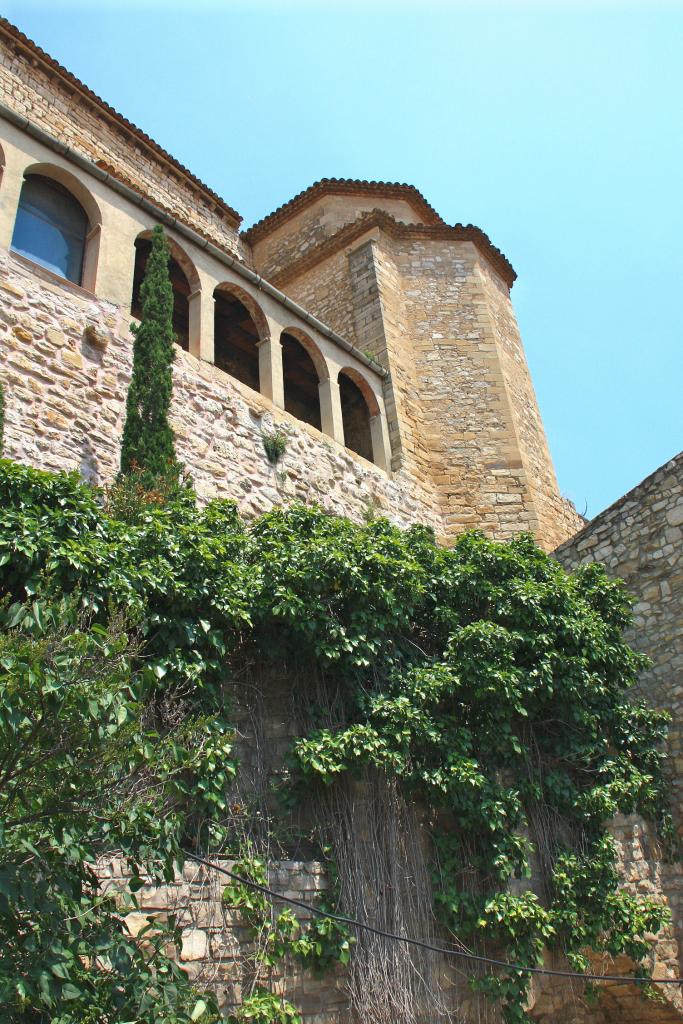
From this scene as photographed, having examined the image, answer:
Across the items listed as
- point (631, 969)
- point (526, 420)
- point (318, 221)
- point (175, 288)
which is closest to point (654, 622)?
point (631, 969)

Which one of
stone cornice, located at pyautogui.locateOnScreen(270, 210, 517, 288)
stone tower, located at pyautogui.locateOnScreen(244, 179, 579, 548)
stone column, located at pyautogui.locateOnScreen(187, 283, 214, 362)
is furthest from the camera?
stone cornice, located at pyautogui.locateOnScreen(270, 210, 517, 288)

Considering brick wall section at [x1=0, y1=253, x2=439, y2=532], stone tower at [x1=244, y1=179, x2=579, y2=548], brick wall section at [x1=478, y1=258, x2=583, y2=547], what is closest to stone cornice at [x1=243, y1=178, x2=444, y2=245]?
stone tower at [x1=244, y1=179, x2=579, y2=548]

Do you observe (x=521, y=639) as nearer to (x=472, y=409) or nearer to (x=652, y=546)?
(x=652, y=546)

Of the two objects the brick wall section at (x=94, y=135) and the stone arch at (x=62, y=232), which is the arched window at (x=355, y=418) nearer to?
the brick wall section at (x=94, y=135)

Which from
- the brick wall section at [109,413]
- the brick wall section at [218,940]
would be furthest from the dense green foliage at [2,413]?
the brick wall section at [218,940]

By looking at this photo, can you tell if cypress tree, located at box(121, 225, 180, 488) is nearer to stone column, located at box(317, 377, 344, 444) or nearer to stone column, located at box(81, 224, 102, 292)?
stone column, located at box(81, 224, 102, 292)

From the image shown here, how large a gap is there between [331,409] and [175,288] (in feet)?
9.38

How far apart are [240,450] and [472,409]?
17.3ft

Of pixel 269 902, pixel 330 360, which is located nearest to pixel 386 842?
pixel 269 902

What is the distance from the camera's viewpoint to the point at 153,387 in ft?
28.1

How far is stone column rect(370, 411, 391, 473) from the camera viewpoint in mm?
12297

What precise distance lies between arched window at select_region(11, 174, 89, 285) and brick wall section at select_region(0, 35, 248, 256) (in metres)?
2.93

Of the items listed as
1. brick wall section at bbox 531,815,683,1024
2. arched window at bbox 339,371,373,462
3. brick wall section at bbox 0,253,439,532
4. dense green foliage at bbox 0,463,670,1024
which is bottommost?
brick wall section at bbox 531,815,683,1024

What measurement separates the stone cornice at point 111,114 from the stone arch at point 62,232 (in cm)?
620
